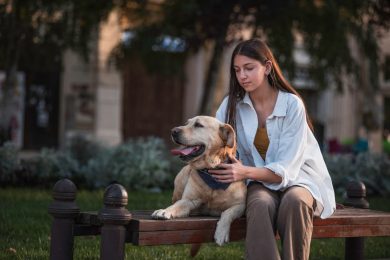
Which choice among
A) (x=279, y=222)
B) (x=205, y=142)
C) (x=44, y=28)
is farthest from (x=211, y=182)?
(x=44, y=28)

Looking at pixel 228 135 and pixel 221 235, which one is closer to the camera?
pixel 221 235

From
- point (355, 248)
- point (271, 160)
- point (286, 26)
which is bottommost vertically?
point (355, 248)

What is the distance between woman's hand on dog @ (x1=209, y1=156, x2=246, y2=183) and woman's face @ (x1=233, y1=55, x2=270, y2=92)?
0.58m

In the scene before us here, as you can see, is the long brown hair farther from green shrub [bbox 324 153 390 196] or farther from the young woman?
green shrub [bbox 324 153 390 196]

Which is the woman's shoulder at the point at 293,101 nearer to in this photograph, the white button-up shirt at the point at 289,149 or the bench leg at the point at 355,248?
the white button-up shirt at the point at 289,149

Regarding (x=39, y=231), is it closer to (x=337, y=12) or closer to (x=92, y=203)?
(x=92, y=203)

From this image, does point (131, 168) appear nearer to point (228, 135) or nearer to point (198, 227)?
point (228, 135)

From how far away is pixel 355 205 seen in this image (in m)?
4.98

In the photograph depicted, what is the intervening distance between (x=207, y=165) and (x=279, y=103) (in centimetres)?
66

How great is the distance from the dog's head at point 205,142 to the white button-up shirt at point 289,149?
29 centimetres

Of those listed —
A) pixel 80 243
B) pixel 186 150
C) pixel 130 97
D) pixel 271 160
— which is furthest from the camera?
pixel 130 97

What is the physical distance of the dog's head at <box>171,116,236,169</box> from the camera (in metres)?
3.95

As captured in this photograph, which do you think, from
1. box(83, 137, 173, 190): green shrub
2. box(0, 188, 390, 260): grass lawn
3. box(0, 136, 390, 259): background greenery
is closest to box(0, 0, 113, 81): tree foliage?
box(0, 136, 390, 259): background greenery

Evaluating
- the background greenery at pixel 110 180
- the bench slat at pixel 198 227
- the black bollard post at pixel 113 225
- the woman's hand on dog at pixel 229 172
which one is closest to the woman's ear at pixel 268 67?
the woman's hand on dog at pixel 229 172
